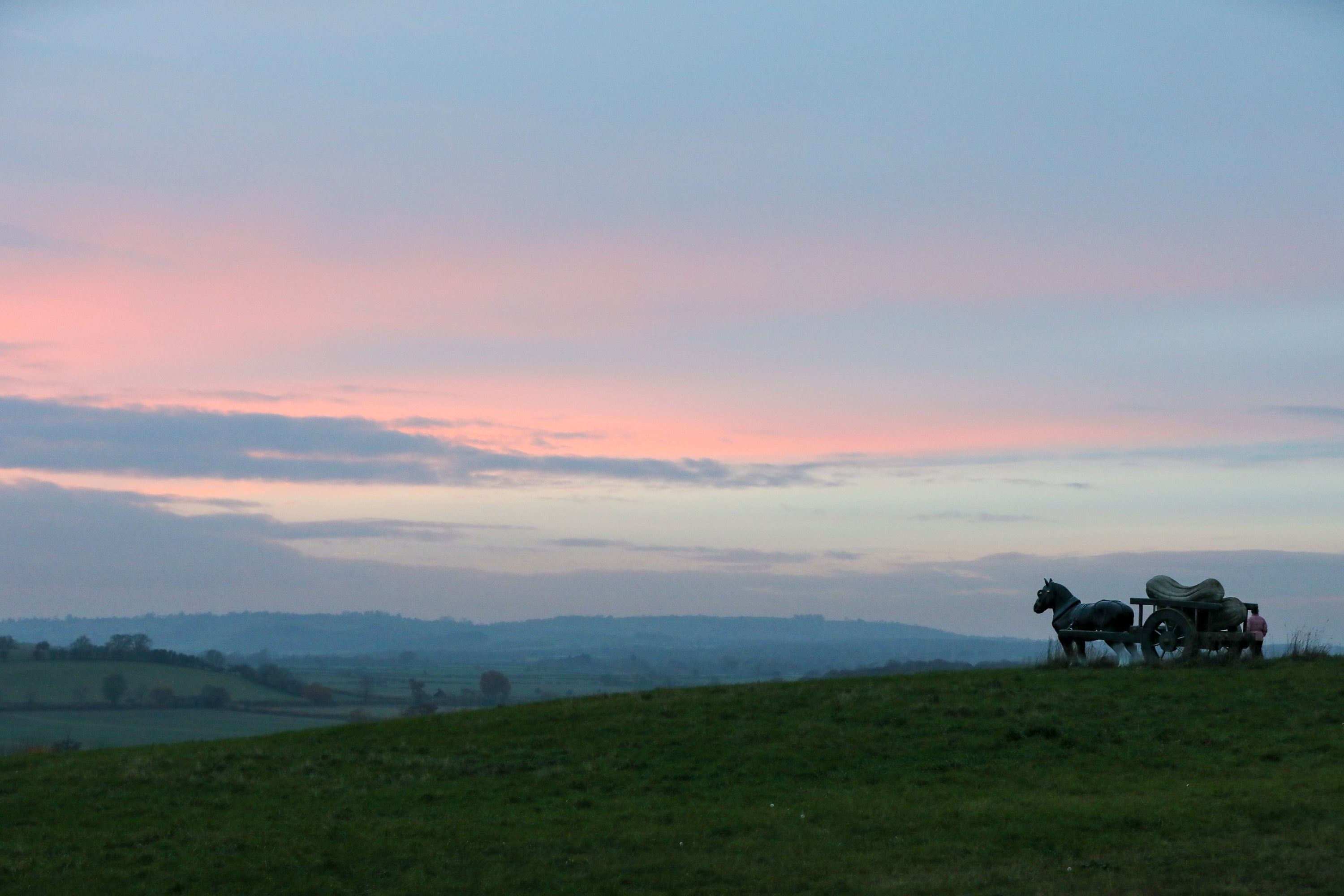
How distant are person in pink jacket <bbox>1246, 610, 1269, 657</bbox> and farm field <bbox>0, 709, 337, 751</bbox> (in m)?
70.0

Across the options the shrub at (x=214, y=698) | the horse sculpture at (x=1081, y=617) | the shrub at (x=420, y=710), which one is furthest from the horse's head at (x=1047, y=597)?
the shrub at (x=214, y=698)

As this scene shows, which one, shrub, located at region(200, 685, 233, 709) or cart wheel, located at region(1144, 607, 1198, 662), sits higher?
cart wheel, located at region(1144, 607, 1198, 662)

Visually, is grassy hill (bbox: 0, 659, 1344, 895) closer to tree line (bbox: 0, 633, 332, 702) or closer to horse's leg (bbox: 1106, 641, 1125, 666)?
horse's leg (bbox: 1106, 641, 1125, 666)

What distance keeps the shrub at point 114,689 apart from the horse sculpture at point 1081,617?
4504 inches

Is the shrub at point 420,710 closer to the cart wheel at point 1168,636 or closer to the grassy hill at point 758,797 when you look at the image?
the grassy hill at point 758,797

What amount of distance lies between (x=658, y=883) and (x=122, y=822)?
9.96m

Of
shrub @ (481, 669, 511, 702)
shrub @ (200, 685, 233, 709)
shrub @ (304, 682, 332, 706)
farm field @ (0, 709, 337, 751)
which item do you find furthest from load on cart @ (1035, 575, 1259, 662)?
shrub @ (304, 682, 332, 706)

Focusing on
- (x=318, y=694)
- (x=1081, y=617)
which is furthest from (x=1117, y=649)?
(x=318, y=694)

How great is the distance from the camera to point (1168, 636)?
30016 millimetres

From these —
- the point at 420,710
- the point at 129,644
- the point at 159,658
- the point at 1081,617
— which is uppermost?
the point at 1081,617

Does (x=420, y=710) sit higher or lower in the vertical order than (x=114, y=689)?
higher

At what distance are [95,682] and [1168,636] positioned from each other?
13224 centimetres

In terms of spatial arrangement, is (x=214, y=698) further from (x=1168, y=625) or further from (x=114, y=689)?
(x=1168, y=625)

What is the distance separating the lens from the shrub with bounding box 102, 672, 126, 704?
124 meters
